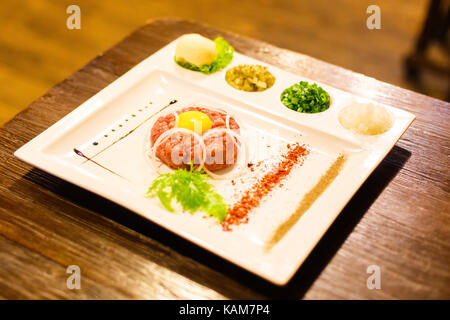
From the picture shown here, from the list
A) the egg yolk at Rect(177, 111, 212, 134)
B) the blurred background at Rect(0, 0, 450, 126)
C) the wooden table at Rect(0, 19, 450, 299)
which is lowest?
the blurred background at Rect(0, 0, 450, 126)

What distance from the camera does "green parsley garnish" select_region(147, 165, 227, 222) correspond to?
215cm

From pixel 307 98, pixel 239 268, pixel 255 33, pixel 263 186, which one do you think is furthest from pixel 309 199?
pixel 255 33

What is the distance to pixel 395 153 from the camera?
2.56 meters

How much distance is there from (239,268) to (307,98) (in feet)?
3.98

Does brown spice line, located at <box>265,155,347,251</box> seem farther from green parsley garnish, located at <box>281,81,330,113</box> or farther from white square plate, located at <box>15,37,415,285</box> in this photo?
green parsley garnish, located at <box>281,81,330,113</box>

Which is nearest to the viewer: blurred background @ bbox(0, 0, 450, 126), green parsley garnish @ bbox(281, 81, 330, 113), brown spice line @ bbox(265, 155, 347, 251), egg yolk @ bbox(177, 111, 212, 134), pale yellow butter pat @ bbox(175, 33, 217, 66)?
brown spice line @ bbox(265, 155, 347, 251)

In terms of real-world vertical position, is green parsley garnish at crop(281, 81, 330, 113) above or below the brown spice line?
above

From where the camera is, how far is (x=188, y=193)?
86.4 inches

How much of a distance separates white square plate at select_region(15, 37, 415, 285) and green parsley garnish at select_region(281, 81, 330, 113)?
5 cm

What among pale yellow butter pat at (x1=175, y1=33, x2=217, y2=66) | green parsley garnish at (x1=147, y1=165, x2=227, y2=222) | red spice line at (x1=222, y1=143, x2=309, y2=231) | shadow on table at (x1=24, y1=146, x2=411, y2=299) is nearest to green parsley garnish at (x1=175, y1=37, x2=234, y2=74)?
pale yellow butter pat at (x1=175, y1=33, x2=217, y2=66)

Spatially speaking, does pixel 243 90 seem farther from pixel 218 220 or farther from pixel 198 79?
pixel 218 220

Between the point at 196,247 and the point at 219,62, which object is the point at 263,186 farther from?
the point at 219,62
